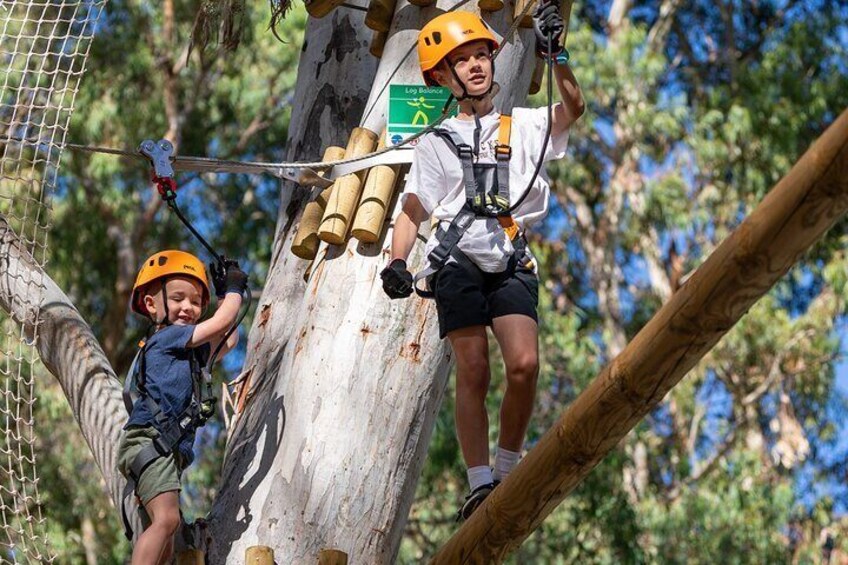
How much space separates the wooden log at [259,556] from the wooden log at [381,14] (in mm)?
2054

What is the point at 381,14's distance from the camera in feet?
17.7

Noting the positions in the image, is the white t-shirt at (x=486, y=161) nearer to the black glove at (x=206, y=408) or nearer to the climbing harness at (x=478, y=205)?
the climbing harness at (x=478, y=205)

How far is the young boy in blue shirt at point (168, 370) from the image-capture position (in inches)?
173

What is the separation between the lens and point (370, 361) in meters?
4.59

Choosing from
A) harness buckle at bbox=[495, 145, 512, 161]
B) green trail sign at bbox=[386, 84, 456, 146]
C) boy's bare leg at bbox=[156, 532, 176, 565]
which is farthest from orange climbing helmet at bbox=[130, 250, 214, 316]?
harness buckle at bbox=[495, 145, 512, 161]

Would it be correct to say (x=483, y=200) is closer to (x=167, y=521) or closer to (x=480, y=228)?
(x=480, y=228)

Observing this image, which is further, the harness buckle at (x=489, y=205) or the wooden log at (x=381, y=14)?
the wooden log at (x=381, y=14)

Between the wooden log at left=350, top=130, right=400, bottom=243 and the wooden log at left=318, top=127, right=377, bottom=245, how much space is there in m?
0.03

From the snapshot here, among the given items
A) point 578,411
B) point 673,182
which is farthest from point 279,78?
point 578,411

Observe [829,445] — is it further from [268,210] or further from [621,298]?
[268,210]

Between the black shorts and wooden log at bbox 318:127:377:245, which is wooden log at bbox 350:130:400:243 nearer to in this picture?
wooden log at bbox 318:127:377:245

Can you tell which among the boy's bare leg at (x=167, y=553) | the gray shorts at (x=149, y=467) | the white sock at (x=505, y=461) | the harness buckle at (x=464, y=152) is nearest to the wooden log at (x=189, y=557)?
the boy's bare leg at (x=167, y=553)

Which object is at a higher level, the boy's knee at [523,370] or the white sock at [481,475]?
the boy's knee at [523,370]

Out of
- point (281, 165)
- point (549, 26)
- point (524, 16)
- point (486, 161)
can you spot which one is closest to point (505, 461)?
point (486, 161)
